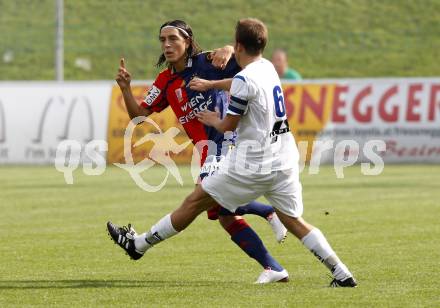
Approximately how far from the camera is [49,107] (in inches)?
1011

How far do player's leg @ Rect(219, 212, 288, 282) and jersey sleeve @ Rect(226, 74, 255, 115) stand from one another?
1.36 meters

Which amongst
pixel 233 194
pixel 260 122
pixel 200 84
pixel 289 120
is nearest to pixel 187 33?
pixel 200 84

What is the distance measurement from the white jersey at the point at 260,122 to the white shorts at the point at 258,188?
70mm

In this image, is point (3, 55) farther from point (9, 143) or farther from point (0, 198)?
point (0, 198)

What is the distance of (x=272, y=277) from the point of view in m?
8.77

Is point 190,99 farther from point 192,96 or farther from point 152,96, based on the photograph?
point 152,96

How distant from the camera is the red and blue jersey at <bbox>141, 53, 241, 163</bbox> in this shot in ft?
30.6

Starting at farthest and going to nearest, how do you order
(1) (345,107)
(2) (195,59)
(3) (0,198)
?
1. (1) (345,107)
2. (3) (0,198)
3. (2) (195,59)

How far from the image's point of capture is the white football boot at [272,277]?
8.75 metres

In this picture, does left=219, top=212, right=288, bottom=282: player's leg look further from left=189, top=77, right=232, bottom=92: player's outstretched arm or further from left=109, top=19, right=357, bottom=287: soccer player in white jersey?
left=189, top=77, right=232, bottom=92: player's outstretched arm

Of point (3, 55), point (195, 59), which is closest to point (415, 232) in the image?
point (195, 59)

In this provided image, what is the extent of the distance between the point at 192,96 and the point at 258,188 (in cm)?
136

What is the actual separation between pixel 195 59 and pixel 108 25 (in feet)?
115

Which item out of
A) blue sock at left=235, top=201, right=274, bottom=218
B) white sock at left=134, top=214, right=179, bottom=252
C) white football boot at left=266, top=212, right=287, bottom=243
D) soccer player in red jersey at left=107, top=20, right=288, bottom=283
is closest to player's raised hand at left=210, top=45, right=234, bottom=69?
soccer player in red jersey at left=107, top=20, right=288, bottom=283
